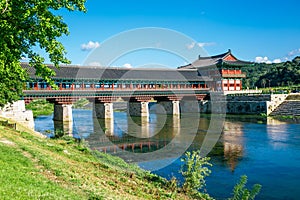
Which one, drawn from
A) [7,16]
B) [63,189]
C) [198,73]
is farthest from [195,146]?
[198,73]

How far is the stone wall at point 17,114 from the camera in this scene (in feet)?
103

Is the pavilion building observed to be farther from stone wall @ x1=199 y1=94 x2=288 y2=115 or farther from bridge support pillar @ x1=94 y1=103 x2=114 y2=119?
bridge support pillar @ x1=94 y1=103 x2=114 y2=119

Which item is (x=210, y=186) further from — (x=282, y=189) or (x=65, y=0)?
(x=65, y=0)

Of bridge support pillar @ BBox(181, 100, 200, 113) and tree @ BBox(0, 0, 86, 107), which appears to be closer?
tree @ BBox(0, 0, 86, 107)

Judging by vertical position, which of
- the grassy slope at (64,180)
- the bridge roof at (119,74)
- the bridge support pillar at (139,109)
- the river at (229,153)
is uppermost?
the bridge roof at (119,74)

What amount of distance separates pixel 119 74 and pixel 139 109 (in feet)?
24.5

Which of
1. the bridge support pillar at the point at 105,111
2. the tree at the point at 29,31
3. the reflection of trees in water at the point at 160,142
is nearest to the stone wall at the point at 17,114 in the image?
the reflection of trees in water at the point at 160,142

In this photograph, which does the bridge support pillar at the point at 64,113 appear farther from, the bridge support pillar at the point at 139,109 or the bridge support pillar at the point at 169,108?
the bridge support pillar at the point at 169,108

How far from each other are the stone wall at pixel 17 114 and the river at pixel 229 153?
6367 millimetres

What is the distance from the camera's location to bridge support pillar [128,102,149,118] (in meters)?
52.9

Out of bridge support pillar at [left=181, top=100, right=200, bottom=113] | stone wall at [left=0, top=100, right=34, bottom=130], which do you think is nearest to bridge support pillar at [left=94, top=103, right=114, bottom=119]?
stone wall at [left=0, top=100, right=34, bottom=130]

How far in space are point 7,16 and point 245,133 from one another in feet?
91.4

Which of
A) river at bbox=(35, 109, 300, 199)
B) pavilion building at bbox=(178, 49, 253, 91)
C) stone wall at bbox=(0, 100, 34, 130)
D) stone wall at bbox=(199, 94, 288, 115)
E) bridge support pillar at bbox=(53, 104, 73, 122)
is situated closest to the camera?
river at bbox=(35, 109, 300, 199)

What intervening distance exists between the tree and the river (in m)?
9.51
